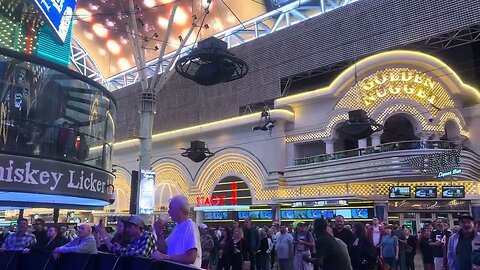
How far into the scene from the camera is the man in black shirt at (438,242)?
475 inches

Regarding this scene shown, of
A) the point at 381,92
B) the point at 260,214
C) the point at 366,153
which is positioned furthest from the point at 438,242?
the point at 260,214

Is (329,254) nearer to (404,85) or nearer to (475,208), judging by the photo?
(404,85)

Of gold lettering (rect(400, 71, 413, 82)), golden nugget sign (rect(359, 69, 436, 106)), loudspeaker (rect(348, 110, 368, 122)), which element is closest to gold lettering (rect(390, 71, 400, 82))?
golden nugget sign (rect(359, 69, 436, 106))

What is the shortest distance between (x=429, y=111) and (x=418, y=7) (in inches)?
220

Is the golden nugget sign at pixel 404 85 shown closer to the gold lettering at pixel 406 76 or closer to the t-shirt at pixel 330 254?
the gold lettering at pixel 406 76

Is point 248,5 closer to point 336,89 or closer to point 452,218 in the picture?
point 336,89

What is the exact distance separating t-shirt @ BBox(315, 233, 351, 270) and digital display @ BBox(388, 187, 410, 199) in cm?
2053

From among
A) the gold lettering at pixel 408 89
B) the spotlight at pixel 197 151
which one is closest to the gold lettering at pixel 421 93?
the gold lettering at pixel 408 89

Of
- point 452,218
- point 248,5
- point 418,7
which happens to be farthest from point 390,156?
point 248,5

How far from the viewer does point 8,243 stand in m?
7.57

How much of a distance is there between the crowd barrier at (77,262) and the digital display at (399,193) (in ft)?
69.3

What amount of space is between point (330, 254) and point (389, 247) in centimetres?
726

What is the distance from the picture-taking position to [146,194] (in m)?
14.7

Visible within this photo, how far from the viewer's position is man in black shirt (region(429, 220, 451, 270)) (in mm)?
12055
